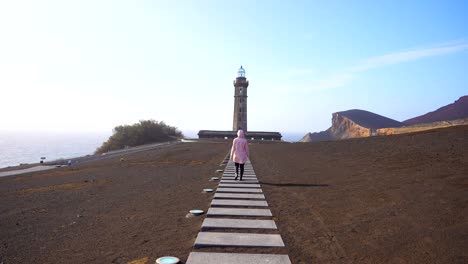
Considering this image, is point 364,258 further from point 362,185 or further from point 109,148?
point 109,148

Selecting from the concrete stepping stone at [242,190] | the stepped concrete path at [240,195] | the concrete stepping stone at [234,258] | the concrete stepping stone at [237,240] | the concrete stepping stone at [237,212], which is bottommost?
the concrete stepping stone at [234,258]

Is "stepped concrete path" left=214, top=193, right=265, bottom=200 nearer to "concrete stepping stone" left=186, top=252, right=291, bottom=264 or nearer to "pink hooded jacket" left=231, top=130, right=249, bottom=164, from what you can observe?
"pink hooded jacket" left=231, top=130, right=249, bottom=164

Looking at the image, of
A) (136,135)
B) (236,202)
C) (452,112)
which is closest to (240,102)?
(136,135)

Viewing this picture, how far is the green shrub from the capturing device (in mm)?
58125

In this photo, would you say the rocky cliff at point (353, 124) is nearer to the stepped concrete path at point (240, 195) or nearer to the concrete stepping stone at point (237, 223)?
the stepped concrete path at point (240, 195)

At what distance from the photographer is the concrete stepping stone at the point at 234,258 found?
487 cm

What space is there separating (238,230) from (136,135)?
56248 mm

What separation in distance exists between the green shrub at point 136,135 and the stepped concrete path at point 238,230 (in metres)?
49.6

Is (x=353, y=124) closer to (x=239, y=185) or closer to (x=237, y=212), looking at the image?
(x=239, y=185)

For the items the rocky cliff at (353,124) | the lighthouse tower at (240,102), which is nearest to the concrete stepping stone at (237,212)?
the lighthouse tower at (240,102)

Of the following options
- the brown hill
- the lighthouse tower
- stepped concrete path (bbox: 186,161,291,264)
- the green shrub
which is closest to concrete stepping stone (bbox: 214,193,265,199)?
stepped concrete path (bbox: 186,161,291,264)

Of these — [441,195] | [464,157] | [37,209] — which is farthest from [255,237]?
[464,157]

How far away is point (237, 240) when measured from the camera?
576 centimetres

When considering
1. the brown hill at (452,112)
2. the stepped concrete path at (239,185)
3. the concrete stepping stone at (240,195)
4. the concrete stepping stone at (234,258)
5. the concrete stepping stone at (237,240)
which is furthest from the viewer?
the brown hill at (452,112)
